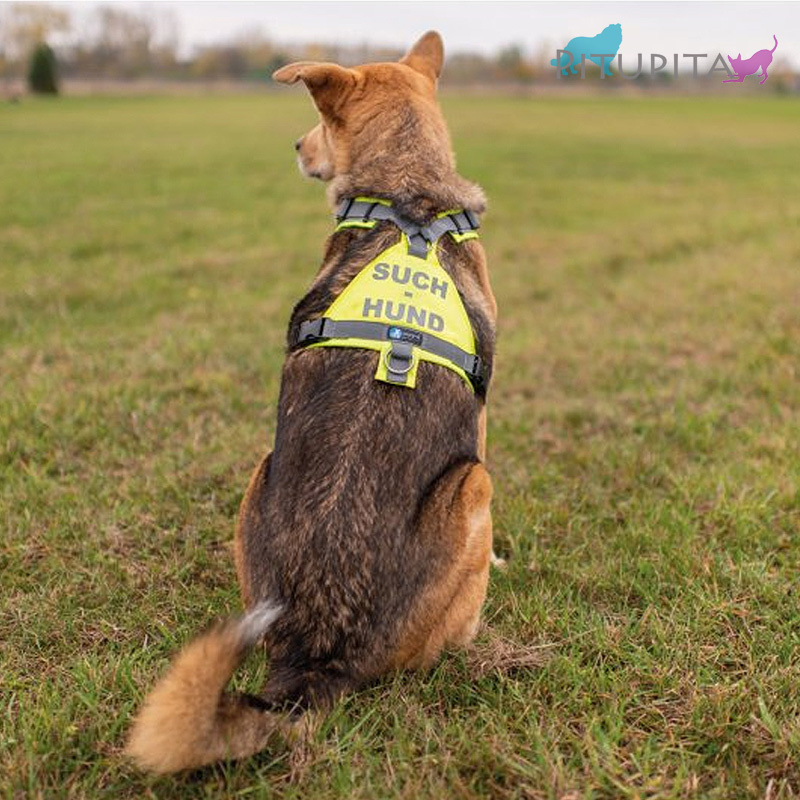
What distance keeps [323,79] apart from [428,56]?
3.27ft

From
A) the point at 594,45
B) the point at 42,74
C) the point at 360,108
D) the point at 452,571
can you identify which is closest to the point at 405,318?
the point at 452,571

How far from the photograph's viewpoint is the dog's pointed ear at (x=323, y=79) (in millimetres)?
3533

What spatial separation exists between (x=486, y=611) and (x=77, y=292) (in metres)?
5.79

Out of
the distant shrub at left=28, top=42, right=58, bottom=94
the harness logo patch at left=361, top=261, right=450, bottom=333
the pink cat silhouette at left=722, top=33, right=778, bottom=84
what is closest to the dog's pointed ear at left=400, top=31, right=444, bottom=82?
the harness logo patch at left=361, top=261, right=450, bottom=333

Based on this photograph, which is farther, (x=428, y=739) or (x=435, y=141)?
(x=435, y=141)

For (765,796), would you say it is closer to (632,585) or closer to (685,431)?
(632,585)

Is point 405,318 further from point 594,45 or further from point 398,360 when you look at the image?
point 594,45

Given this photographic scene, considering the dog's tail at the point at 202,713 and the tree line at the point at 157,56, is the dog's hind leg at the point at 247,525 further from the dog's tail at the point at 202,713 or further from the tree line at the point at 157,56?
the tree line at the point at 157,56

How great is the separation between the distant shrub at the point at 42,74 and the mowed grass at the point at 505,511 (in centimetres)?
5951

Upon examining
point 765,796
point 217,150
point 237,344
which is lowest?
point 765,796

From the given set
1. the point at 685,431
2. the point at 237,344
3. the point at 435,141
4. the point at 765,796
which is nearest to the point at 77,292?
the point at 237,344

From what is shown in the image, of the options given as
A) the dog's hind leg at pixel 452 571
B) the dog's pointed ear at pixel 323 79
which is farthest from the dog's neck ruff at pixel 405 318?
the dog's pointed ear at pixel 323 79

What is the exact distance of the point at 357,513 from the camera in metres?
2.56

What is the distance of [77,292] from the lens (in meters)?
7.41
